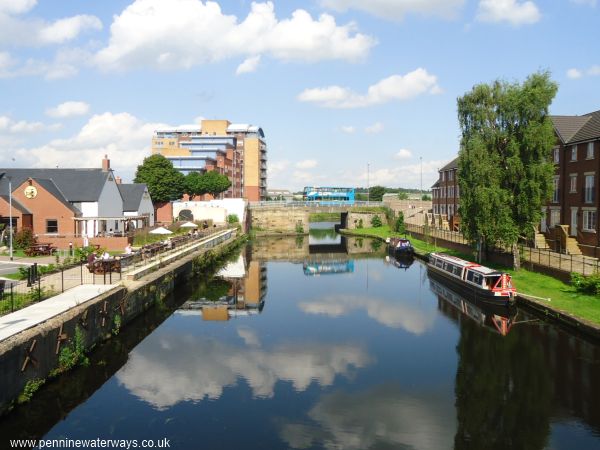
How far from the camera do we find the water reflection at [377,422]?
15.6 metres

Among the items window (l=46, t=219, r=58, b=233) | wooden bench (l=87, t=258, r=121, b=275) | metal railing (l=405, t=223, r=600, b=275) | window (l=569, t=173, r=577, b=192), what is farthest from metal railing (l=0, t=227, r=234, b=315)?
window (l=569, t=173, r=577, b=192)

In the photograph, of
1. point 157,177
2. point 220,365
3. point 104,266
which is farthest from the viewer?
point 157,177

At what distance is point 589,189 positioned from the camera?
142ft

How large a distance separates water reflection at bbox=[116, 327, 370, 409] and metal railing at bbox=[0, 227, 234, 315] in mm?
5006

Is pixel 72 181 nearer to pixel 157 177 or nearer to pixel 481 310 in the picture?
pixel 157 177

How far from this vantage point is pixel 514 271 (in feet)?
131

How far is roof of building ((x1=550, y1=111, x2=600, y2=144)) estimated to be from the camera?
145 ft

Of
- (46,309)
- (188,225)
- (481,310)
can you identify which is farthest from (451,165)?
(46,309)

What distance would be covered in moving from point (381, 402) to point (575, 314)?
14.5 metres

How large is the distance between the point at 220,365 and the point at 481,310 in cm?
1884

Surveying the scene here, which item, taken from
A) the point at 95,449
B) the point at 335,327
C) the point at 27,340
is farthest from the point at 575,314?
the point at 27,340

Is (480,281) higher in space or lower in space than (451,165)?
lower

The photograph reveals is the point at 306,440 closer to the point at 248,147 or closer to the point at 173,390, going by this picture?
the point at 173,390

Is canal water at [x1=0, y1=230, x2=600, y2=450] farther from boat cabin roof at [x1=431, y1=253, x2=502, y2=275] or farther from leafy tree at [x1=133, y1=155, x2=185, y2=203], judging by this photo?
leafy tree at [x1=133, y1=155, x2=185, y2=203]
